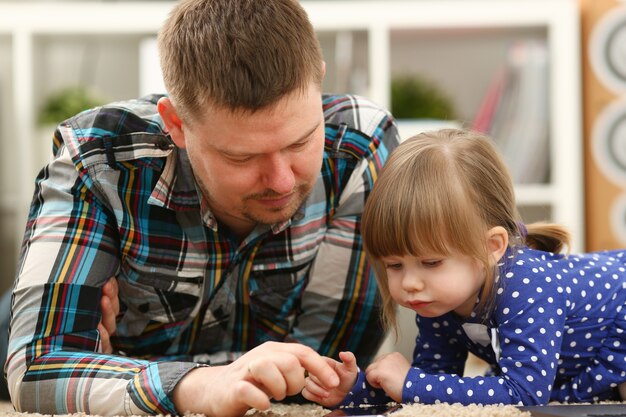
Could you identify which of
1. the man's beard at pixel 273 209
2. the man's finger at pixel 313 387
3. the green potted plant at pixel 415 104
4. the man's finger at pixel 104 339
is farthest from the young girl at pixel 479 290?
the green potted plant at pixel 415 104

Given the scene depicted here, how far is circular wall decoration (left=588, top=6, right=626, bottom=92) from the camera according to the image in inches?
83.6

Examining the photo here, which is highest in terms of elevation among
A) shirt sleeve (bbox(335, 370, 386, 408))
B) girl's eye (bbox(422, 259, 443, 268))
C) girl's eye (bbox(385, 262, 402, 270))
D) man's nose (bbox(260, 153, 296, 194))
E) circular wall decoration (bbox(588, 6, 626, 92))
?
circular wall decoration (bbox(588, 6, 626, 92))

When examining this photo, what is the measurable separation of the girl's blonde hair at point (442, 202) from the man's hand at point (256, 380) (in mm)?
195

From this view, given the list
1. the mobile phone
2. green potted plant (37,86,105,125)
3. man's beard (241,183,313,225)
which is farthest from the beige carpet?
green potted plant (37,86,105,125)

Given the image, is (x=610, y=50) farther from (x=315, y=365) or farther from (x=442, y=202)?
(x=315, y=365)

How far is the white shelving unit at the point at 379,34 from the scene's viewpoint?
2174 mm

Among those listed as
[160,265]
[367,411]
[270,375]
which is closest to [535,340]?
[367,411]

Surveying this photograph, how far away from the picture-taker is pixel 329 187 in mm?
1312

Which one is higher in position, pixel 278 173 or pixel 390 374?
pixel 278 173

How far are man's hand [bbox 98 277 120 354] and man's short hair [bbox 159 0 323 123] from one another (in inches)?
10.7

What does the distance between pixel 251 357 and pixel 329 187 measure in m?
0.43

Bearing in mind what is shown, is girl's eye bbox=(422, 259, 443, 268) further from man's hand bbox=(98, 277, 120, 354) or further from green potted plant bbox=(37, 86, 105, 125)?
green potted plant bbox=(37, 86, 105, 125)

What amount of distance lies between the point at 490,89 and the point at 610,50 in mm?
352

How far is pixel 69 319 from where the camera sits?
1.13m
